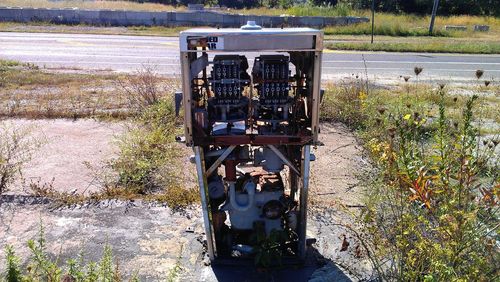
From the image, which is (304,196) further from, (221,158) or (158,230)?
(158,230)

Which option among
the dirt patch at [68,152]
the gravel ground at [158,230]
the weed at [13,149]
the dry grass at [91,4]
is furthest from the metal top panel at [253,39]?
the dry grass at [91,4]

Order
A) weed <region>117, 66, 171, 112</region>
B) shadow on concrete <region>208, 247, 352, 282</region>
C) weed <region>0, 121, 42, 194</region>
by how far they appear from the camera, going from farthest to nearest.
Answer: weed <region>117, 66, 171, 112</region> < weed <region>0, 121, 42, 194</region> < shadow on concrete <region>208, 247, 352, 282</region>

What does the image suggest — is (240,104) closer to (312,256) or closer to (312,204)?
(312,256)

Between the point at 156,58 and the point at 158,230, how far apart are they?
38.6 feet

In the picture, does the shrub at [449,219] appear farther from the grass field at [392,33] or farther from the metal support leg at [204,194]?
the grass field at [392,33]

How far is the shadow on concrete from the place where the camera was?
166 inches

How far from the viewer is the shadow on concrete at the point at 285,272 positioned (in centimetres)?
422

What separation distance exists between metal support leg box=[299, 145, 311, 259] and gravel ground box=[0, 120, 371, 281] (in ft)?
0.64

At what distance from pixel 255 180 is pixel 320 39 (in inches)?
60.0

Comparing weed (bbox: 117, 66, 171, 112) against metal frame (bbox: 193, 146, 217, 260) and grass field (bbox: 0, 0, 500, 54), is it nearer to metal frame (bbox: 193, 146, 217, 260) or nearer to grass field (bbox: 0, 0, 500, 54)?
metal frame (bbox: 193, 146, 217, 260)

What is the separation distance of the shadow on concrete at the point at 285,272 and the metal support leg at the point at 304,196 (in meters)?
0.14

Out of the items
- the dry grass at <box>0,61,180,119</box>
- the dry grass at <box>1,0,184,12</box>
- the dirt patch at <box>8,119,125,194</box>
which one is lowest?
the dirt patch at <box>8,119,125,194</box>

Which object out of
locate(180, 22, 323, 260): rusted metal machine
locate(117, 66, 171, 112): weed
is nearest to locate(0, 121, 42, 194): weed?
locate(117, 66, 171, 112): weed

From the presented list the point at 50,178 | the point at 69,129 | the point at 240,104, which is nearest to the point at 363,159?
the point at 240,104
